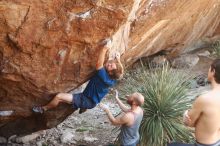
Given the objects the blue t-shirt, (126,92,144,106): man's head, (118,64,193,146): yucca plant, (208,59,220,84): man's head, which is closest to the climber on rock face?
the blue t-shirt

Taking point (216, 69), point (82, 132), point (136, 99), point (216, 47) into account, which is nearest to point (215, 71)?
point (216, 69)

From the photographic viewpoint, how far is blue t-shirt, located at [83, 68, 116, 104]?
21.5 ft

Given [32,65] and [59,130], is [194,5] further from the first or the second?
[32,65]

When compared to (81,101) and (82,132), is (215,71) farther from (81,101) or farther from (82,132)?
(82,132)

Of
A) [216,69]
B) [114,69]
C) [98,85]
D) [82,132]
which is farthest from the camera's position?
[82,132]

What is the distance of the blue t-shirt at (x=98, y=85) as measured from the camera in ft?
21.5

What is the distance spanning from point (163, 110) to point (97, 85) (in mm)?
2242

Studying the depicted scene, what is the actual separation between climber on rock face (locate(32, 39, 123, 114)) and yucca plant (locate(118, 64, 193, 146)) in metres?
1.84

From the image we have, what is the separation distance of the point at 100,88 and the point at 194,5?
4.20 m

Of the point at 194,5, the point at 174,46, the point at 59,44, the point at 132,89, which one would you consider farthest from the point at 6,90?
the point at 174,46

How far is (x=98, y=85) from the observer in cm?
668

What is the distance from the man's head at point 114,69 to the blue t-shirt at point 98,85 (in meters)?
0.06

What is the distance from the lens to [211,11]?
38.5 ft

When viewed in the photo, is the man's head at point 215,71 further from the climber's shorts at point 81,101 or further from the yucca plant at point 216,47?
the yucca plant at point 216,47
